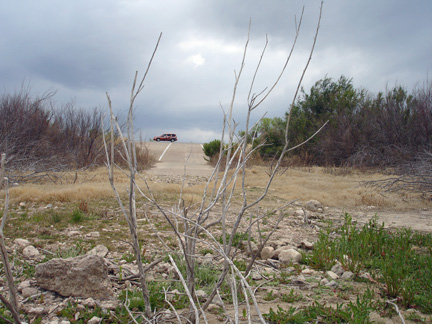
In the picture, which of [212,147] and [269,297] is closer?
[269,297]

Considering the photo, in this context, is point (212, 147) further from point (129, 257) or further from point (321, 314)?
→ point (321, 314)

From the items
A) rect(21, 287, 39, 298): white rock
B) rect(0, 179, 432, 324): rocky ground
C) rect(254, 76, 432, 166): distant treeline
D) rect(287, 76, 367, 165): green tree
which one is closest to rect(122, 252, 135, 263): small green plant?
rect(0, 179, 432, 324): rocky ground

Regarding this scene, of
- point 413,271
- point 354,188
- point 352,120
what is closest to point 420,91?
point 352,120

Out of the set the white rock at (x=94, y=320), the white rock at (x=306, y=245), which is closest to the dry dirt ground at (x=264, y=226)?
the white rock at (x=306, y=245)

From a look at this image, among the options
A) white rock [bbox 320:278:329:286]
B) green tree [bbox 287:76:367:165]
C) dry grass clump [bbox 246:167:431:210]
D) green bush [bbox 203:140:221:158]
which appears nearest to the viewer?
white rock [bbox 320:278:329:286]

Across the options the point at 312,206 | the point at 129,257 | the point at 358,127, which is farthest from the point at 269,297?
the point at 358,127

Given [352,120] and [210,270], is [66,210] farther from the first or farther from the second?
[352,120]

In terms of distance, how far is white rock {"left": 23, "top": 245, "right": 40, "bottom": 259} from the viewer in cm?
349

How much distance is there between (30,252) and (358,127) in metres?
18.7

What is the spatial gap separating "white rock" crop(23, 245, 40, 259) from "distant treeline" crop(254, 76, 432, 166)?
42.4 ft

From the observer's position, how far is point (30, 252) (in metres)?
3.55

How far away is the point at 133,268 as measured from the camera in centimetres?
319

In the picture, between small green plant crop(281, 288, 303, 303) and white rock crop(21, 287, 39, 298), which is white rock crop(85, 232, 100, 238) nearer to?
white rock crop(21, 287, 39, 298)

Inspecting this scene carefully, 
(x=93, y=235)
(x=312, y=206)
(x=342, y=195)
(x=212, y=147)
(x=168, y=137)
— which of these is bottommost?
(x=93, y=235)
